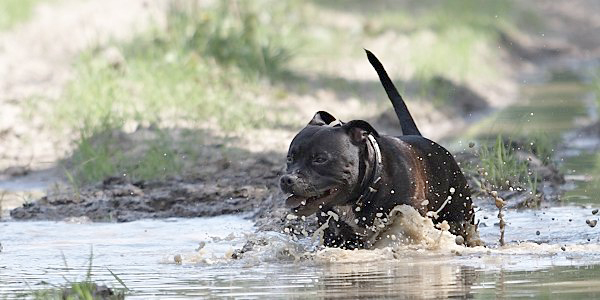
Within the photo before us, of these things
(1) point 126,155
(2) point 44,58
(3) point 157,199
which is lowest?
→ (3) point 157,199

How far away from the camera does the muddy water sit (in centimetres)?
596

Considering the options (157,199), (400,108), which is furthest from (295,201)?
(157,199)

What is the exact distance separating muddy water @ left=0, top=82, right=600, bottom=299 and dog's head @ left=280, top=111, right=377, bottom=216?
320 mm

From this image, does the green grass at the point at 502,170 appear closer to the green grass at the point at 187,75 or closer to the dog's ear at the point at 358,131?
the dog's ear at the point at 358,131

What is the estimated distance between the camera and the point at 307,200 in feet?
22.8

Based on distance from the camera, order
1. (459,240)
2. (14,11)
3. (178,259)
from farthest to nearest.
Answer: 1. (14,11)
2. (459,240)
3. (178,259)

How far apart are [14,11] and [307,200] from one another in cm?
1235

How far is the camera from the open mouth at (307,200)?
22.8 feet

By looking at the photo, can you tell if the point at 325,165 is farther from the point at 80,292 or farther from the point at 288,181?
the point at 80,292

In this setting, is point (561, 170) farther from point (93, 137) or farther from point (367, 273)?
point (367, 273)

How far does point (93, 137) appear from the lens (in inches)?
469

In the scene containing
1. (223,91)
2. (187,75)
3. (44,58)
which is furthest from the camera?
(44,58)

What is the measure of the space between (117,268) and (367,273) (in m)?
1.31

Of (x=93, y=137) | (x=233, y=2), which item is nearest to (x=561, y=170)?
(x=93, y=137)
